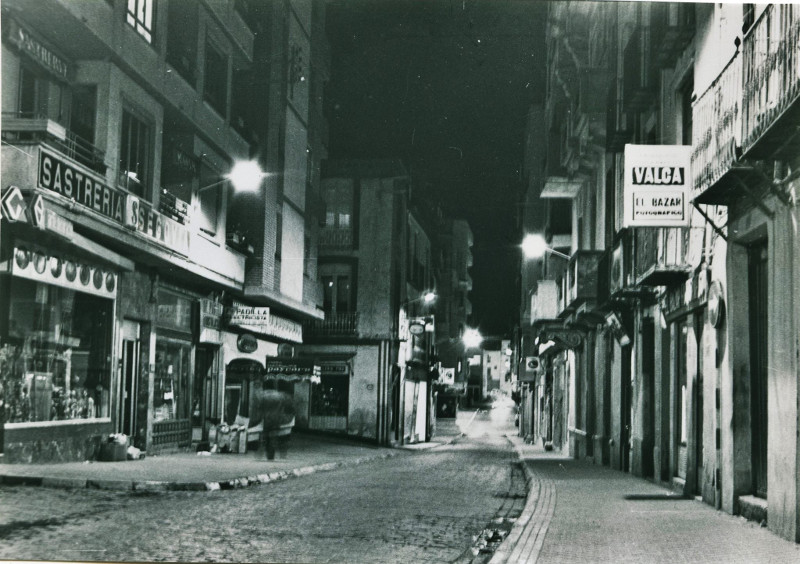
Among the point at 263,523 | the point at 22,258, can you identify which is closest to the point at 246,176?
the point at 22,258

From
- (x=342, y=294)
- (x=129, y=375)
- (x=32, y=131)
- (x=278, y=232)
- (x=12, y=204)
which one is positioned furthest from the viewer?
(x=342, y=294)

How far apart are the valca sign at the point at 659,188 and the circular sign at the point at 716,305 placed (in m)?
1.26

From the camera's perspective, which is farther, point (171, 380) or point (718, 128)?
point (171, 380)

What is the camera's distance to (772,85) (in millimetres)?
10320

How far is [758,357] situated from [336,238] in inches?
1043

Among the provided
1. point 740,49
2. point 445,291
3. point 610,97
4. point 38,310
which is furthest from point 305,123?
point 445,291

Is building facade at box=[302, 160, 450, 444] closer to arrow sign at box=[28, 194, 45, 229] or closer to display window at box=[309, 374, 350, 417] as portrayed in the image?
display window at box=[309, 374, 350, 417]

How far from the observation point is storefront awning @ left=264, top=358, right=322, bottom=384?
28.1m

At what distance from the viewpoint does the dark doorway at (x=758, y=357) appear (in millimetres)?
12445

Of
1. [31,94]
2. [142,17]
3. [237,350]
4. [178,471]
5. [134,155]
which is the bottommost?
[178,471]

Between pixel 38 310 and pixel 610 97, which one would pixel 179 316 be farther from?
pixel 610 97

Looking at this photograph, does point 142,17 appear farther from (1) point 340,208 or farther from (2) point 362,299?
(2) point 362,299

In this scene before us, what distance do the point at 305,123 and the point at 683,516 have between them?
2141 centimetres

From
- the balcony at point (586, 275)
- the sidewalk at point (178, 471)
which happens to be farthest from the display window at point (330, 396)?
the balcony at point (586, 275)
